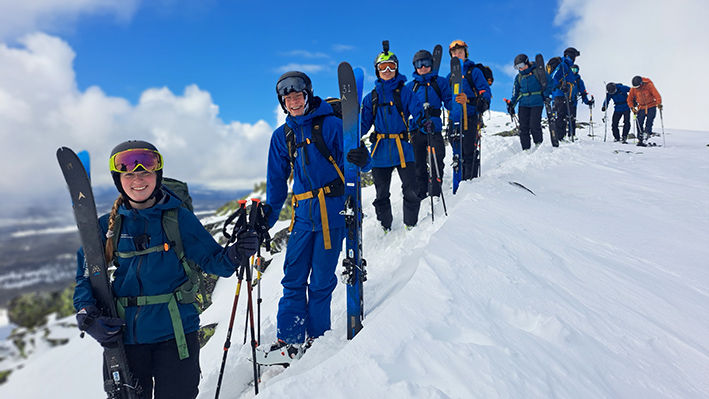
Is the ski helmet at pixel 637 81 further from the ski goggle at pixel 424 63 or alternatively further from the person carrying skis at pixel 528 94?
the ski goggle at pixel 424 63

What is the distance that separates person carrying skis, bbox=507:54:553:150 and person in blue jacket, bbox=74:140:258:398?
9.67m

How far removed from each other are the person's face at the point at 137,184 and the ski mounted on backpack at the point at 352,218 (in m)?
1.61

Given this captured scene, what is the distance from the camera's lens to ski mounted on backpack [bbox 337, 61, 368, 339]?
3.35 m

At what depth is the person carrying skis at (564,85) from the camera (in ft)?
41.7

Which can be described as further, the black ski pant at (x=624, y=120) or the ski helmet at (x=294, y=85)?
the black ski pant at (x=624, y=120)

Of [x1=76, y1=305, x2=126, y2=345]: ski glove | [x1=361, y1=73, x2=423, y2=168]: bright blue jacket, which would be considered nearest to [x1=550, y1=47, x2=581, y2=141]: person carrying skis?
[x1=361, y1=73, x2=423, y2=168]: bright blue jacket

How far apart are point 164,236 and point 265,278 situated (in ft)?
18.1

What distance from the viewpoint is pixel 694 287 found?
3467mm

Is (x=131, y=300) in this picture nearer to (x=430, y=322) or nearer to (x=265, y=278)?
(x=430, y=322)

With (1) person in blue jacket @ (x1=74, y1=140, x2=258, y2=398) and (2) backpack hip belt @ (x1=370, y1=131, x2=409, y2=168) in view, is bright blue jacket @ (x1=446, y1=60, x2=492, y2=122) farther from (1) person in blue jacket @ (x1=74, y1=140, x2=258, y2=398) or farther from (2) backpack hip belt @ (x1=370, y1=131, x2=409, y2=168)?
(1) person in blue jacket @ (x1=74, y1=140, x2=258, y2=398)

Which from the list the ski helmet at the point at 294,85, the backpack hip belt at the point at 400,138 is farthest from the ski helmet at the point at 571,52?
the ski helmet at the point at 294,85

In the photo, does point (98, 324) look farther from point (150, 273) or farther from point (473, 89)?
point (473, 89)

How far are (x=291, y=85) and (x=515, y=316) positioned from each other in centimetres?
278

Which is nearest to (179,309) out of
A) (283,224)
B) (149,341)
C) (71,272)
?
(149,341)
